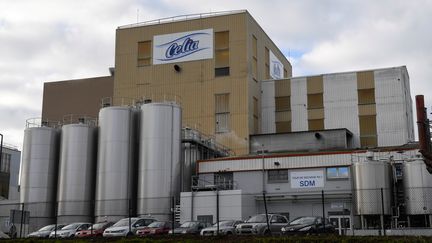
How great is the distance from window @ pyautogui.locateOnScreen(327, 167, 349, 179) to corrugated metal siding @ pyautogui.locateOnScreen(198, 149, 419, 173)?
41 centimetres

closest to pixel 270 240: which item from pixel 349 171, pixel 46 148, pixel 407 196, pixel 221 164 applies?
pixel 407 196

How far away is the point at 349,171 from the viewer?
47406 mm

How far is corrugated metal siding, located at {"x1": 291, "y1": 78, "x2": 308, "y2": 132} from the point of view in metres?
66.9

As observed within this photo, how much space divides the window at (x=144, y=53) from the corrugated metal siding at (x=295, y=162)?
2129cm

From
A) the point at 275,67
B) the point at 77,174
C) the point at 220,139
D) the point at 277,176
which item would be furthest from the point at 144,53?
the point at 277,176

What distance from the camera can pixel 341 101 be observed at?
65625 millimetres

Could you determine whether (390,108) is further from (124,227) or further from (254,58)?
(124,227)

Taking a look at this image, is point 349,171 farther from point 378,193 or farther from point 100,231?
point 100,231

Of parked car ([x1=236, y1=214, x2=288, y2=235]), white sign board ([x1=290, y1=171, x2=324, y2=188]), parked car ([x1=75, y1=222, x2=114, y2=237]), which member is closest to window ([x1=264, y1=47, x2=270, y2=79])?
white sign board ([x1=290, y1=171, x2=324, y2=188])

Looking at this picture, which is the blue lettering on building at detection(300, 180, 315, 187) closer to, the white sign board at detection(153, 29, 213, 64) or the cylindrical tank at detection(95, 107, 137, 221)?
the cylindrical tank at detection(95, 107, 137, 221)

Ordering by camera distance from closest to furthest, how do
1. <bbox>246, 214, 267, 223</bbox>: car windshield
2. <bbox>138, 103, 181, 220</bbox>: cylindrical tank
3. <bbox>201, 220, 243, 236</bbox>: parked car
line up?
1. <bbox>201, 220, 243, 236</bbox>: parked car
2. <bbox>246, 214, 267, 223</bbox>: car windshield
3. <bbox>138, 103, 181, 220</bbox>: cylindrical tank

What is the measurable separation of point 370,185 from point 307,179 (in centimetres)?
673

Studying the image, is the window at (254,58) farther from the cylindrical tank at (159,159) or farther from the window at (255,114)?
the cylindrical tank at (159,159)

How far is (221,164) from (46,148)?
55.5 feet
